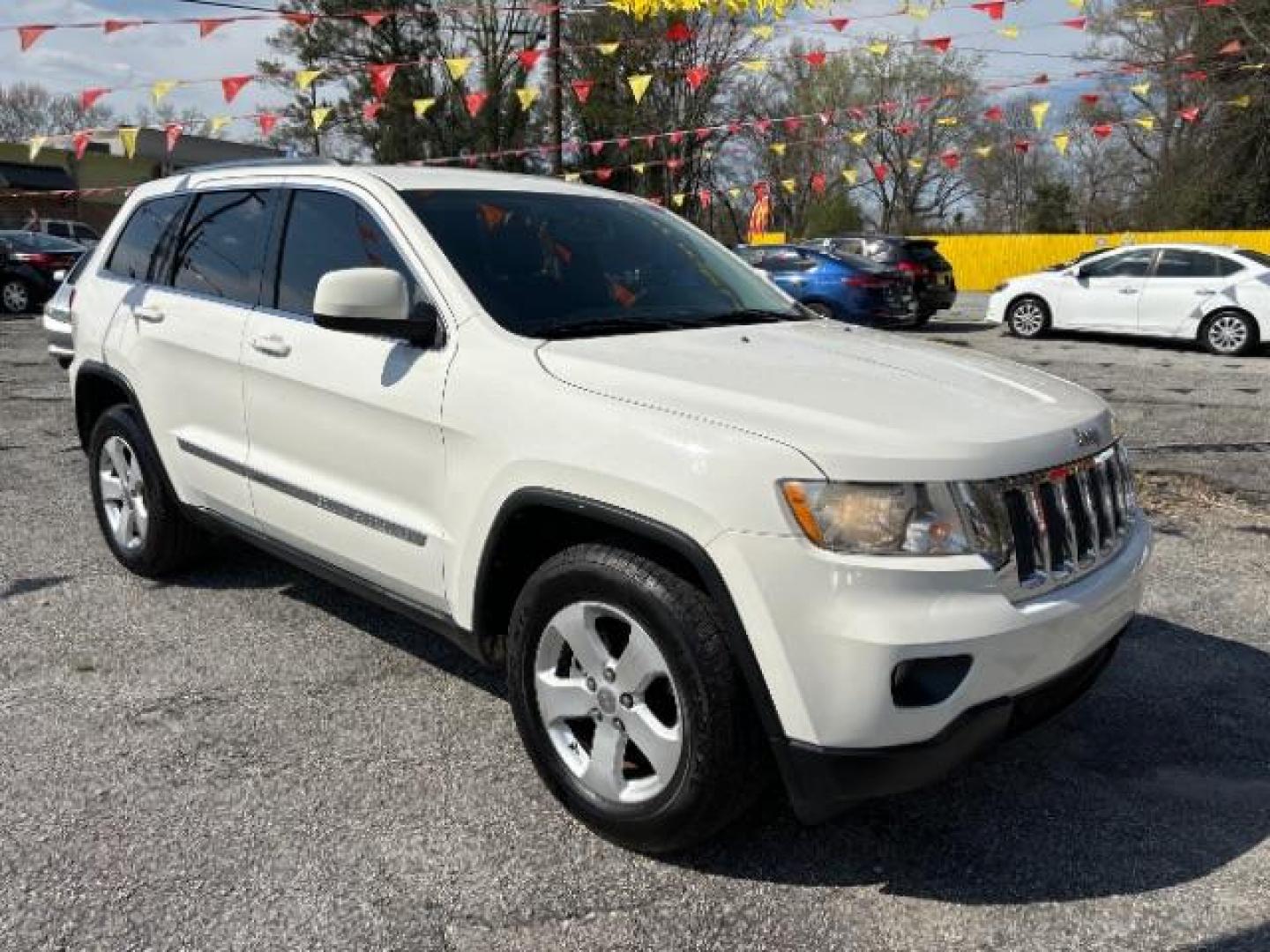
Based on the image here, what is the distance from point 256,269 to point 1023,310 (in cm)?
1494

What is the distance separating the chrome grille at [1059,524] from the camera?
2.46 metres

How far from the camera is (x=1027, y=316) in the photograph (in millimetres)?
16719

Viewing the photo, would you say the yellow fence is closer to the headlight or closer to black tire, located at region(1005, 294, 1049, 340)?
black tire, located at region(1005, 294, 1049, 340)

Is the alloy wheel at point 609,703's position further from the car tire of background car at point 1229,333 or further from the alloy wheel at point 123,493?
the car tire of background car at point 1229,333

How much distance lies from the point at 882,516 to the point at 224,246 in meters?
2.95

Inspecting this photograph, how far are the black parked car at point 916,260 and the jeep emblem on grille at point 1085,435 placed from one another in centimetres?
1452

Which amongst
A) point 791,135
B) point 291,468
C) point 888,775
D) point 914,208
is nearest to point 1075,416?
point 888,775

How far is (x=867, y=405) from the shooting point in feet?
8.50

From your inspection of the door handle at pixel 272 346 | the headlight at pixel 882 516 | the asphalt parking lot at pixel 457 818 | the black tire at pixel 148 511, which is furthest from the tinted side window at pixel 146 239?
the headlight at pixel 882 516

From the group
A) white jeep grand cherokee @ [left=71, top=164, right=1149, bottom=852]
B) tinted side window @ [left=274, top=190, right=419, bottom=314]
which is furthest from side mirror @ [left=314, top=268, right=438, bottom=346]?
tinted side window @ [left=274, top=190, right=419, bottom=314]

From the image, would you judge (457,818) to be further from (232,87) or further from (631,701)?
(232,87)

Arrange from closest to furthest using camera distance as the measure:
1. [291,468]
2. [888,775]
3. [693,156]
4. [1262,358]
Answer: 1. [888,775]
2. [291,468]
3. [1262,358]
4. [693,156]

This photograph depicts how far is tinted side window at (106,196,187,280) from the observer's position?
4.59 meters

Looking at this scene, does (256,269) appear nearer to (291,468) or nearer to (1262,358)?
(291,468)
